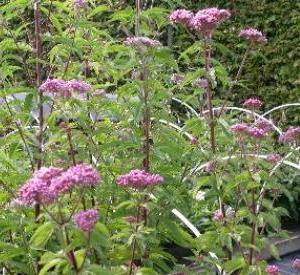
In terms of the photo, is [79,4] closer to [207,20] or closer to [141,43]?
[141,43]

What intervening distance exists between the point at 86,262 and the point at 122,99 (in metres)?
0.90

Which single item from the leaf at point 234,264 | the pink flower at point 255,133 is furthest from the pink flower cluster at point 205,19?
the leaf at point 234,264

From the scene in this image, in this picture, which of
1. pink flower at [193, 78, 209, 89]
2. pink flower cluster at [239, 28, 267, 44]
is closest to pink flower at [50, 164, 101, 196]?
pink flower at [193, 78, 209, 89]

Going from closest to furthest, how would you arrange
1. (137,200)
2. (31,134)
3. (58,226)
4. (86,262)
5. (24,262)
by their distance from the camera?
1. (58,226)
2. (86,262)
3. (137,200)
4. (24,262)
5. (31,134)

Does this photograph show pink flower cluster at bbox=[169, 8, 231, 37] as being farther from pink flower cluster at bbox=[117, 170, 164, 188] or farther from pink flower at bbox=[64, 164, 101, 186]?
pink flower at bbox=[64, 164, 101, 186]

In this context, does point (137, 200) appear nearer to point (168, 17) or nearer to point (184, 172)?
point (184, 172)

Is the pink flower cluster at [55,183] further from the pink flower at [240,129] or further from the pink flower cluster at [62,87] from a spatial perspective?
the pink flower at [240,129]

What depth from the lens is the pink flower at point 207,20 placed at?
8.22 ft

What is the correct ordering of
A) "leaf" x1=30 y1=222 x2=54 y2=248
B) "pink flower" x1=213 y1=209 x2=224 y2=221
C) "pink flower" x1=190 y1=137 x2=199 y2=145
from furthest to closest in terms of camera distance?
1. "pink flower" x1=190 y1=137 x2=199 y2=145
2. "pink flower" x1=213 y1=209 x2=224 y2=221
3. "leaf" x1=30 y1=222 x2=54 y2=248

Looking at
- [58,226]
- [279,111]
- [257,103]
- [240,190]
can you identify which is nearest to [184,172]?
[240,190]

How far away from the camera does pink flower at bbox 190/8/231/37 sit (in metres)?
2.51

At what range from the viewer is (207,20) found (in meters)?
2.50

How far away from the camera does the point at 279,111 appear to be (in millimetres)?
6570

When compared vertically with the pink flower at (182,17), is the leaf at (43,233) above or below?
below
